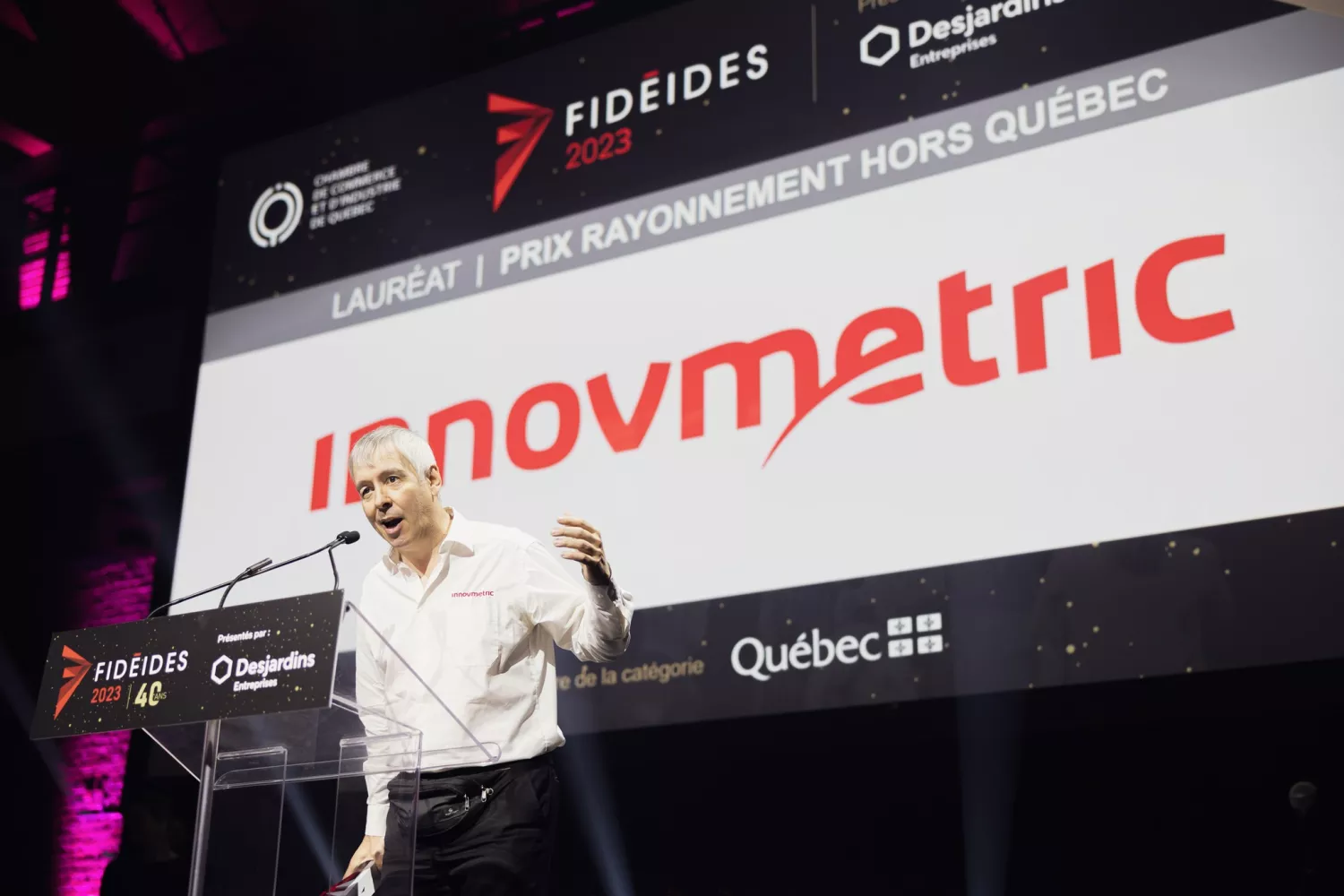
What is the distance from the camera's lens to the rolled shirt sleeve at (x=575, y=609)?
6.80 feet

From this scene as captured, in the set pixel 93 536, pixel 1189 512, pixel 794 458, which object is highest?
pixel 93 536

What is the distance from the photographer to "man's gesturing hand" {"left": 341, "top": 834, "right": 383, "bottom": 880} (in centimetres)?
184

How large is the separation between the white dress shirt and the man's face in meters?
0.07

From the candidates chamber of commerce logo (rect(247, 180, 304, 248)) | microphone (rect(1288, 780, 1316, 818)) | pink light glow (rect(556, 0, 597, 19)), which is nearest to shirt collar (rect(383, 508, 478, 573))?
microphone (rect(1288, 780, 1316, 818))

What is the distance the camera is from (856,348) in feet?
10.8

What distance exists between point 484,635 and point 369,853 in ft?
1.35

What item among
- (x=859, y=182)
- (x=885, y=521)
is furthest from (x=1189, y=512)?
(x=859, y=182)

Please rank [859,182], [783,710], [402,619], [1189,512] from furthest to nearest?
[859,182] < [783,710] < [1189,512] < [402,619]

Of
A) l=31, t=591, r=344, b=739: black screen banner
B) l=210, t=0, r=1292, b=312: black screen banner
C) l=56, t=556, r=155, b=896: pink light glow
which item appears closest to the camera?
l=31, t=591, r=344, b=739: black screen banner

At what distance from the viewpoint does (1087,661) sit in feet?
9.31

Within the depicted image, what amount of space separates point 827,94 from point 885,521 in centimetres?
123

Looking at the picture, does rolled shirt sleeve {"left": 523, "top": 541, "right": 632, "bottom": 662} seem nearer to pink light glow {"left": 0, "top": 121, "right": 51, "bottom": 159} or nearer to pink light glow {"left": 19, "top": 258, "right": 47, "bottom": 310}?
pink light glow {"left": 19, "top": 258, "right": 47, "bottom": 310}

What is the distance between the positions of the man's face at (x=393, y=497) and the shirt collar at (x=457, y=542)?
0.05 metres

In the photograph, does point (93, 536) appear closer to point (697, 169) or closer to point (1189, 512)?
point (697, 169)
